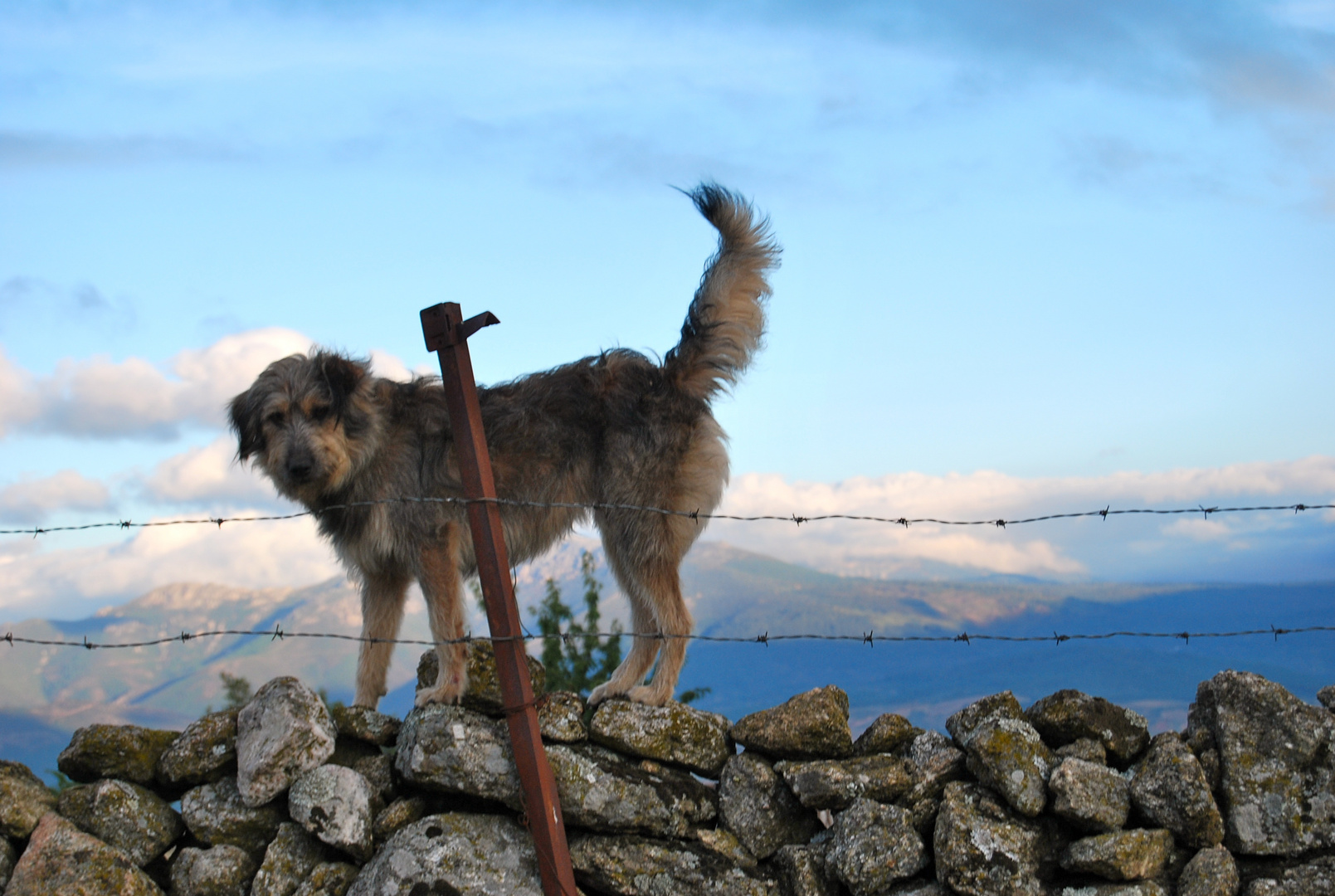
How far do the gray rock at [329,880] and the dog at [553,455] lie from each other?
1.27 meters

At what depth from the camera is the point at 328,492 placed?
21.8 feet

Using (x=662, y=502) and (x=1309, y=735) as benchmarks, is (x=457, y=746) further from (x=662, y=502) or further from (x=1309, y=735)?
(x=1309, y=735)

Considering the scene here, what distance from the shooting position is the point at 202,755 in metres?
6.06

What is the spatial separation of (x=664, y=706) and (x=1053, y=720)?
2.19 metres

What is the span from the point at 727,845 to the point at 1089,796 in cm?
191

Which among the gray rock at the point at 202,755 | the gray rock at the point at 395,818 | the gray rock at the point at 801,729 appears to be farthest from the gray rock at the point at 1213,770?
the gray rock at the point at 202,755

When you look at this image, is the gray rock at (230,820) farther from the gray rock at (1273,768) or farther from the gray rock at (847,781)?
the gray rock at (1273,768)

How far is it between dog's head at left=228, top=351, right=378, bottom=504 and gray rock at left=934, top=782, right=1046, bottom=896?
411 centimetres

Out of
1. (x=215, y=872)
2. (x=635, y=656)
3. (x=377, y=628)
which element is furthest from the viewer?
(x=377, y=628)

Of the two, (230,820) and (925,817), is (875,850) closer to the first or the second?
(925,817)

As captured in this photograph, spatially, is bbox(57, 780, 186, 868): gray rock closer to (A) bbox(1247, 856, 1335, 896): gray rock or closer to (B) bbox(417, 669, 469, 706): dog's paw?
(B) bbox(417, 669, 469, 706): dog's paw

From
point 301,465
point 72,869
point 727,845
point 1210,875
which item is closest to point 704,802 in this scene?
point 727,845

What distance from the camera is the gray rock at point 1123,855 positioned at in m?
4.95

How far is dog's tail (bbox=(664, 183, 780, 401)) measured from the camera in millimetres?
6590
